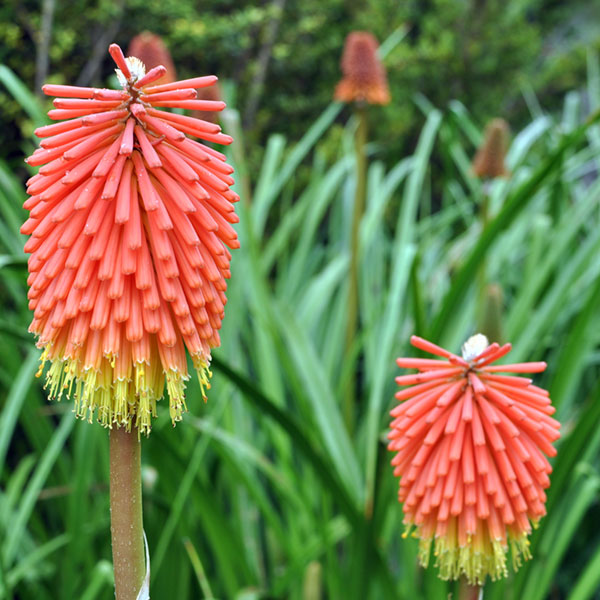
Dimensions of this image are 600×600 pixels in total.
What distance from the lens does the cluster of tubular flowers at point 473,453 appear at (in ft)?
4.34

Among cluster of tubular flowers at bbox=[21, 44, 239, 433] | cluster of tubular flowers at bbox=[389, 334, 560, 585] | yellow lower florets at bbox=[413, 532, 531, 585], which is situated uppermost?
cluster of tubular flowers at bbox=[21, 44, 239, 433]

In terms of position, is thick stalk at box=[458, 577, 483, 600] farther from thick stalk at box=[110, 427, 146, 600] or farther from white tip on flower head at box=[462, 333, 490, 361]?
thick stalk at box=[110, 427, 146, 600]

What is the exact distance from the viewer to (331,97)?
617 centimetres

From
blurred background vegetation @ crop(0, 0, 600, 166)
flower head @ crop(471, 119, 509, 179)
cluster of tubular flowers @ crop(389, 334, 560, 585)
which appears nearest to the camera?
cluster of tubular flowers @ crop(389, 334, 560, 585)

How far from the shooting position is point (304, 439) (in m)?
2.17

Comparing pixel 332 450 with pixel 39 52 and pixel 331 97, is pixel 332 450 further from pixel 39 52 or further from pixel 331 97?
pixel 331 97

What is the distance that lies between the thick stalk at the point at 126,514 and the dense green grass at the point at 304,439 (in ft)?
2.77

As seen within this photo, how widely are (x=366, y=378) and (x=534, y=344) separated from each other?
2.72ft

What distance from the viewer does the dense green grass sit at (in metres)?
2.40

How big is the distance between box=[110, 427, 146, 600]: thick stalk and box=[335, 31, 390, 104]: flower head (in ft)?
10.1

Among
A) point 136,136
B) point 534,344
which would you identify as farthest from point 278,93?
point 136,136

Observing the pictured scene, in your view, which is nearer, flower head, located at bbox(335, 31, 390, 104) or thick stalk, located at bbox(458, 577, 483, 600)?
thick stalk, located at bbox(458, 577, 483, 600)

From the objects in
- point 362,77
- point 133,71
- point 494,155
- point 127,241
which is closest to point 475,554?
point 127,241

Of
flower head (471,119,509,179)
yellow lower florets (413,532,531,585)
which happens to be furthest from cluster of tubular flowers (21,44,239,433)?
flower head (471,119,509,179)
